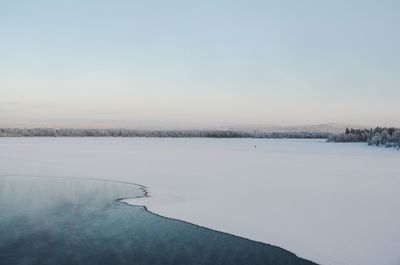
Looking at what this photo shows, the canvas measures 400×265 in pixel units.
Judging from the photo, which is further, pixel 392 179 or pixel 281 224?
pixel 392 179

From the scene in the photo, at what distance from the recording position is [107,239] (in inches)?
271

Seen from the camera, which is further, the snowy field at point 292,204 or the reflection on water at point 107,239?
the snowy field at point 292,204

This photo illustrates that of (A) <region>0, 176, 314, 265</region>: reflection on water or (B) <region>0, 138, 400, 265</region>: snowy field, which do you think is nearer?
(A) <region>0, 176, 314, 265</region>: reflection on water

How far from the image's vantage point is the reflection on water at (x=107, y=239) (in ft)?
19.5

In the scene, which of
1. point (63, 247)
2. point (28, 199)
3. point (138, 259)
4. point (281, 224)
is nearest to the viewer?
point (138, 259)

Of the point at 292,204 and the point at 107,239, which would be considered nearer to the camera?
the point at 107,239

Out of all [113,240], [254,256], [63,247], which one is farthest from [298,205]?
[63,247]

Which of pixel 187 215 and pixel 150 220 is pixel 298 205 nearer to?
pixel 187 215

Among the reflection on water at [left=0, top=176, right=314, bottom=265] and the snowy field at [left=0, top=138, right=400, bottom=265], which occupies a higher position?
the snowy field at [left=0, top=138, right=400, bottom=265]

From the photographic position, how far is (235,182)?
42.5 feet

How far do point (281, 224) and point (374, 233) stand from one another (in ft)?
5.34

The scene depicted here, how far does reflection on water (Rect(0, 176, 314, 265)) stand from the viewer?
233 inches

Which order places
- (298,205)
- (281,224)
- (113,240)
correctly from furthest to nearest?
(298,205) < (281,224) < (113,240)

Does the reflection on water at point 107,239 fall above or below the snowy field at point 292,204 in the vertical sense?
below
